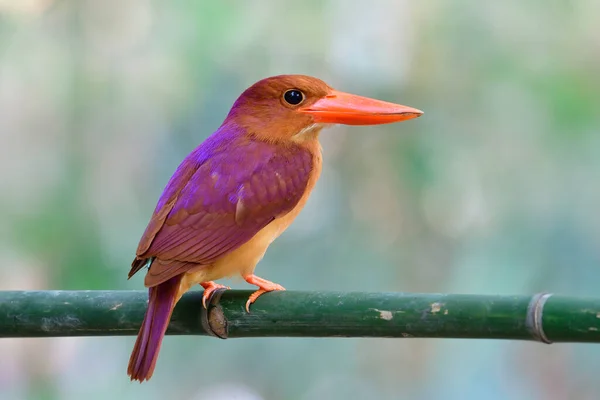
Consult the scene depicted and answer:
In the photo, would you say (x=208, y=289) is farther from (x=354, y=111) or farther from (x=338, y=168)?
(x=338, y=168)

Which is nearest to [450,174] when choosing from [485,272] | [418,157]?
[418,157]

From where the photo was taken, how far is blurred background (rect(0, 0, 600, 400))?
11.0 feet

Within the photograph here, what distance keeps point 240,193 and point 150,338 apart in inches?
18.5

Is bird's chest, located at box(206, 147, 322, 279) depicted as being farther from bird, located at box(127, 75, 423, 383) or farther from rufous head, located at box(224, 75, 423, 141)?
rufous head, located at box(224, 75, 423, 141)

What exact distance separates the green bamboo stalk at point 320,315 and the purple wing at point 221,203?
11 centimetres

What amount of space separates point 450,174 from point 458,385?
2.57 feet

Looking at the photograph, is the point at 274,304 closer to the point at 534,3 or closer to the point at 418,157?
the point at 418,157

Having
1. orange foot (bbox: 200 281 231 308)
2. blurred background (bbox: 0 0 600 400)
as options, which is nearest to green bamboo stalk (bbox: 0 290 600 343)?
orange foot (bbox: 200 281 231 308)

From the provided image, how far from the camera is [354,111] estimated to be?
2.37 m

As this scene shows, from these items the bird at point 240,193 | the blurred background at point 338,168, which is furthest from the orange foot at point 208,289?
the blurred background at point 338,168

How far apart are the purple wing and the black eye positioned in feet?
0.61

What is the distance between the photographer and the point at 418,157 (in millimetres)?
3520

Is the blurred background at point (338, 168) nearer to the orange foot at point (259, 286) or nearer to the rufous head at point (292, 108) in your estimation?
the rufous head at point (292, 108)

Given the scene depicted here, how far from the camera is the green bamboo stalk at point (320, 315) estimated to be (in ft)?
4.63
